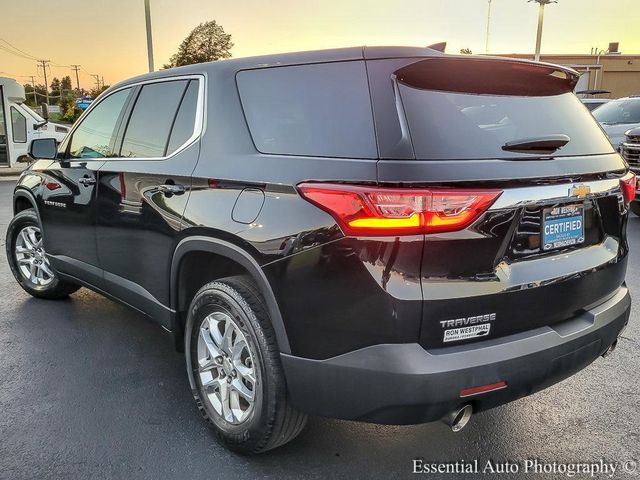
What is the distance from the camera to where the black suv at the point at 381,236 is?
6.70ft

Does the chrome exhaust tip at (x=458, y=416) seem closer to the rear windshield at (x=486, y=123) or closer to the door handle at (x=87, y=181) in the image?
the rear windshield at (x=486, y=123)

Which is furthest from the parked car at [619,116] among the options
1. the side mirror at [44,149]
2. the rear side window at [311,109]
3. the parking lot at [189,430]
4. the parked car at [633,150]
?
the side mirror at [44,149]

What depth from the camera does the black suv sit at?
204 cm

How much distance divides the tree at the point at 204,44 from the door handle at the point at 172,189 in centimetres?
4000

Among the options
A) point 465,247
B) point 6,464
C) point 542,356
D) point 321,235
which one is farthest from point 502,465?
point 6,464

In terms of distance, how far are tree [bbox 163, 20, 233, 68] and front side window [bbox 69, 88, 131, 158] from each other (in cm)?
3859

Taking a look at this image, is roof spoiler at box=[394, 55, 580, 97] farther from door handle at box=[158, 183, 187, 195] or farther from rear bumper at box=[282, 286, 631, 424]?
door handle at box=[158, 183, 187, 195]

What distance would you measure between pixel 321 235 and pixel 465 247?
1.77 feet

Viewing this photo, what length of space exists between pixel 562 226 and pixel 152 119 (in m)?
2.42

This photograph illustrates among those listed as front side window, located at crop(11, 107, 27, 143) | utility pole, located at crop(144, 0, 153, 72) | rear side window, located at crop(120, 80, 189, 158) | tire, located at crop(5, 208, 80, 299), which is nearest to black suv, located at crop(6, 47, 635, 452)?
rear side window, located at crop(120, 80, 189, 158)

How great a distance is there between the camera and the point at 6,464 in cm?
263

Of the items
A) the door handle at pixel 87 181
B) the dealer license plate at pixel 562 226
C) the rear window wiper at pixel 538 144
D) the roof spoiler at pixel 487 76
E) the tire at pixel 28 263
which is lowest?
the tire at pixel 28 263

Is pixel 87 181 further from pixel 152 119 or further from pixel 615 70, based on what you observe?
pixel 615 70

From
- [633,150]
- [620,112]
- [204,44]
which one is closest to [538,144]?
[633,150]
